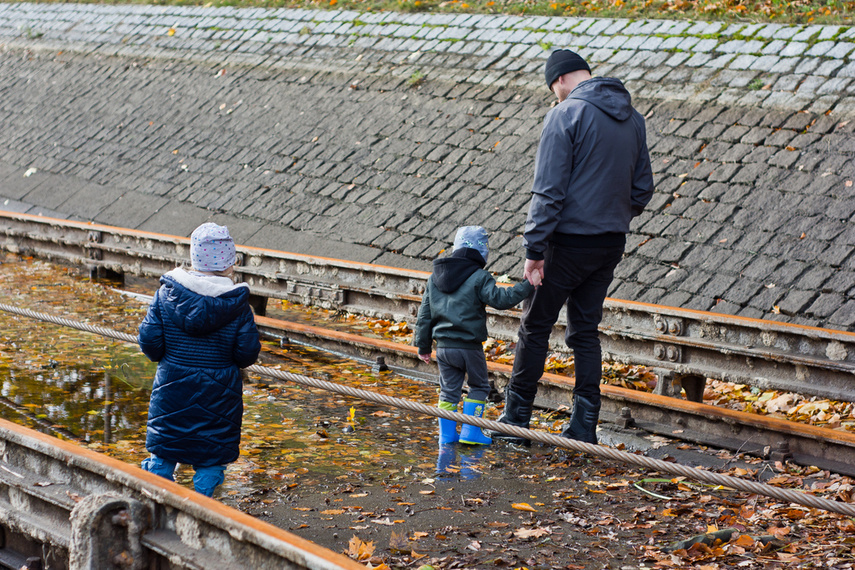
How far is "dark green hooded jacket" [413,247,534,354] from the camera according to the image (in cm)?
539

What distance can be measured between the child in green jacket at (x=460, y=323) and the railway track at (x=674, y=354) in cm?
93

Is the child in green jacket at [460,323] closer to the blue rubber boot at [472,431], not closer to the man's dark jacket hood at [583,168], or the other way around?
the blue rubber boot at [472,431]

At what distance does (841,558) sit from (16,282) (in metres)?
9.89

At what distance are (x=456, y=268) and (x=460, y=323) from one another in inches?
13.4

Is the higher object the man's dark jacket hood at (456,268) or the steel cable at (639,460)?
the man's dark jacket hood at (456,268)

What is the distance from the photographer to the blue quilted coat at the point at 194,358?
405 cm

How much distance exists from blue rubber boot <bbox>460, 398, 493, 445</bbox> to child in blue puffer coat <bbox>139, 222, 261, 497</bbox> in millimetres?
1762

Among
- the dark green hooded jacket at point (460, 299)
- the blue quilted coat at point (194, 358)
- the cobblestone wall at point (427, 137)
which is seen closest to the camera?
the blue quilted coat at point (194, 358)

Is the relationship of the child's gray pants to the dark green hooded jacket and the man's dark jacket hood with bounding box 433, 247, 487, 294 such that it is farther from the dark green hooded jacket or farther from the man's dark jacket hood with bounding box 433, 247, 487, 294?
the man's dark jacket hood with bounding box 433, 247, 487, 294

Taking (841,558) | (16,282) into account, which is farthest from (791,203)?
(16,282)

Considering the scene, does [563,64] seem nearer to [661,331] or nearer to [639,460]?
[661,331]

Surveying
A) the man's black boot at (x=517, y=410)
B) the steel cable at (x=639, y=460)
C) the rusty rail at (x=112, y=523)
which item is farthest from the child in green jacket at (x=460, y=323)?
the rusty rail at (x=112, y=523)

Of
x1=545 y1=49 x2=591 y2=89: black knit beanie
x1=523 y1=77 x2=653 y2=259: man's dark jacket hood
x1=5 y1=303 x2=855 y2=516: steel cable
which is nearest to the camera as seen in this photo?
x1=5 y1=303 x2=855 y2=516: steel cable

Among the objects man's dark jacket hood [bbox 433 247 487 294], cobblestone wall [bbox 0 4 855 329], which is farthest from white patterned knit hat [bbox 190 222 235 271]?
cobblestone wall [bbox 0 4 855 329]
